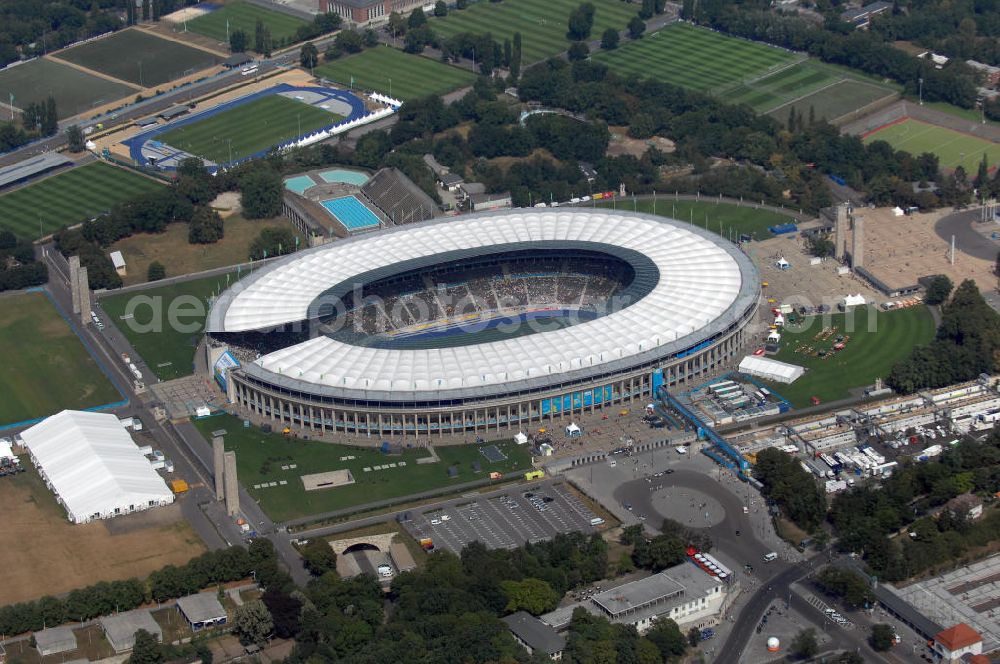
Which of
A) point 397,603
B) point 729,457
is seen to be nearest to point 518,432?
point 729,457

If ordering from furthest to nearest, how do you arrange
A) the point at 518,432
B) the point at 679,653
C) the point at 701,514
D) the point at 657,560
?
the point at 518,432, the point at 701,514, the point at 657,560, the point at 679,653

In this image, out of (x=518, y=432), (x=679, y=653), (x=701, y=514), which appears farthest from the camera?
(x=518, y=432)

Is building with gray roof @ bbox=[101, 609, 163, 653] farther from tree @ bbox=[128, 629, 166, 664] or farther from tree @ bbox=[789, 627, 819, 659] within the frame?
tree @ bbox=[789, 627, 819, 659]

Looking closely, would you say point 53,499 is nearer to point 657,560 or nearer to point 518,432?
point 518,432

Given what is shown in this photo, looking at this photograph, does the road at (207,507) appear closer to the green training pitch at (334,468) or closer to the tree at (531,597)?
the green training pitch at (334,468)

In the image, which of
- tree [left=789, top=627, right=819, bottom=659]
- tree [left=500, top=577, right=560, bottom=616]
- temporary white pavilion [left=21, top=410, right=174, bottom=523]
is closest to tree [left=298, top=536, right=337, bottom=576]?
tree [left=500, top=577, right=560, bottom=616]

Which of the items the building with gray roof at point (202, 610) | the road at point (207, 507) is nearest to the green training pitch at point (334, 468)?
the road at point (207, 507)

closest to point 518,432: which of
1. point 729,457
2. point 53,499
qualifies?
point 729,457

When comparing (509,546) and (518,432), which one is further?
(518,432)
